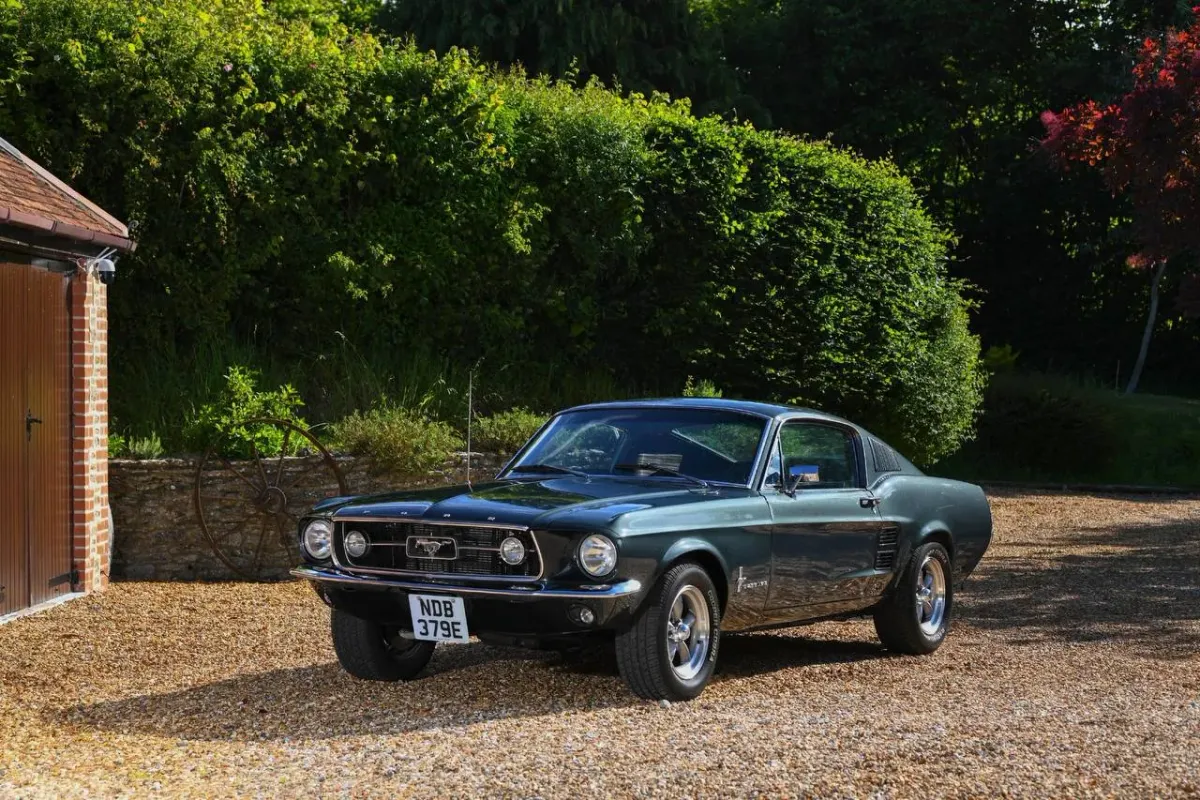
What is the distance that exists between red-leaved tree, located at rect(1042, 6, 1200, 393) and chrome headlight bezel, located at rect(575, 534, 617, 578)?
1050 centimetres

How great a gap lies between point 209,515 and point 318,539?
4.93 m

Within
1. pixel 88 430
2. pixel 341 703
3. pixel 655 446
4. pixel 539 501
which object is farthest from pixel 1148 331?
pixel 341 703

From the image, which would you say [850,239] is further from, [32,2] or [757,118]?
[757,118]

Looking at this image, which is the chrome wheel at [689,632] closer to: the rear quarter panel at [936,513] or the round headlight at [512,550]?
the round headlight at [512,550]

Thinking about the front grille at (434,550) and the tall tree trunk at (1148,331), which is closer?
the front grille at (434,550)

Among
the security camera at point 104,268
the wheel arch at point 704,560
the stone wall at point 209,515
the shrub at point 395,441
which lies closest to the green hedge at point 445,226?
the stone wall at point 209,515

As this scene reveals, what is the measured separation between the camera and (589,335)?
52.5 ft

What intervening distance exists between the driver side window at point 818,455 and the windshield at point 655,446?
24 cm

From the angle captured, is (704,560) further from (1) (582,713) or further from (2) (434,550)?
(2) (434,550)

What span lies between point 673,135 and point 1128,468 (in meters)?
12.1

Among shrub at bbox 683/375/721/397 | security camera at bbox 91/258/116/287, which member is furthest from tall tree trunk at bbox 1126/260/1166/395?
security camera at bbox 91/258/116/287

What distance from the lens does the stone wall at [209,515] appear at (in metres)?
12.3

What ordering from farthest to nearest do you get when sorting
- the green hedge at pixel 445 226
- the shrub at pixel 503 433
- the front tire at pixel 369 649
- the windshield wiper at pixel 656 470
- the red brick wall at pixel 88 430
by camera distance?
the shrub at pixel 503 433 → the green hedge at pixel 445 226 → the red brick wall at pixel 88 430 → the windshield wiper at pixel 656 470 → the front tire at pixel 369 649

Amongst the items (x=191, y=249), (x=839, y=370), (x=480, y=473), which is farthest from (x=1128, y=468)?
(x=191, y=249)
